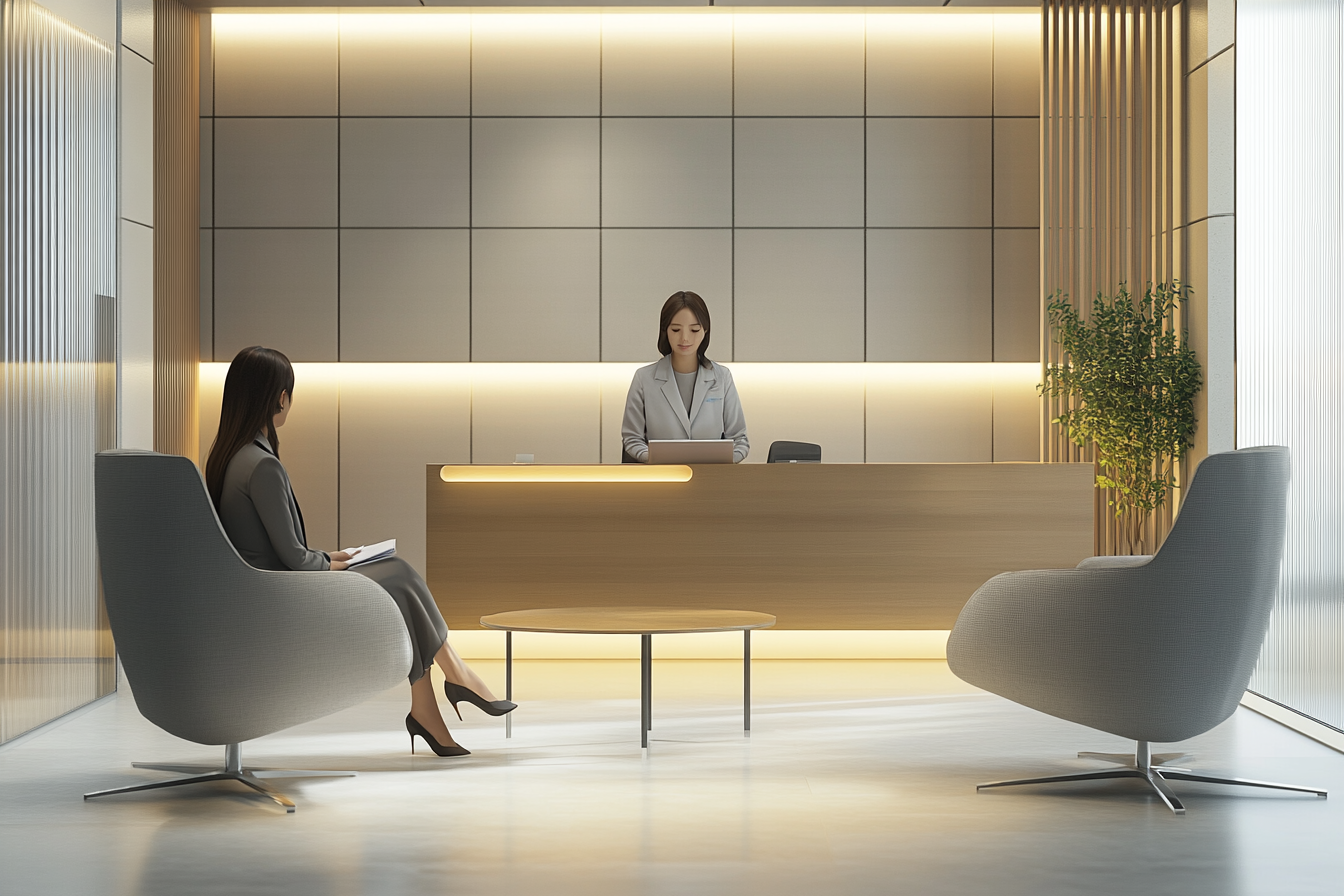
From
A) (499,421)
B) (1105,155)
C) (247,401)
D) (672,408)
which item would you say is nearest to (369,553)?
(247,401)

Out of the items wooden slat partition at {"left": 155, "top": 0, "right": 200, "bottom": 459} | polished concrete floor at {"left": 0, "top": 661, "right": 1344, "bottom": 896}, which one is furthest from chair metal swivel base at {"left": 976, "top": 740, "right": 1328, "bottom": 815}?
wooden slat partition at {"left": 155, "top": 0, "right": 200, "bottom": 459}

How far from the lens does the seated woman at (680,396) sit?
20.2 feet

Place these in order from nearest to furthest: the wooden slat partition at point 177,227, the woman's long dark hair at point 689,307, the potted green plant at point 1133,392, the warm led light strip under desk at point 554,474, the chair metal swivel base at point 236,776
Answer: the chair metal swivel base at point 236,776
the warm led light strip under desk at point 554,474
the woman's long dark hair at point 689,307
the potted green plant at point 1133,392
the wooden slat partition at point 177,227

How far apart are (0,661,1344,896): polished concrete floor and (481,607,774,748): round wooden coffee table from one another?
6.2 inches

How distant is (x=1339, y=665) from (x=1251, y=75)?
2685 millimetres

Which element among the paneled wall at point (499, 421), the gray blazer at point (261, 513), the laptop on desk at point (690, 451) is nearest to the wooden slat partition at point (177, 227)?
the paneled wall at point (499, 421)

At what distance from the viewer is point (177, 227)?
7.18 metres

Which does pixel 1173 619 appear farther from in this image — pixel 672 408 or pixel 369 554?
pixel 672 408

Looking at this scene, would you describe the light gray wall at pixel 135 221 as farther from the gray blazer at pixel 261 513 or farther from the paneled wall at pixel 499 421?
the gray blazer at pixel 261 513

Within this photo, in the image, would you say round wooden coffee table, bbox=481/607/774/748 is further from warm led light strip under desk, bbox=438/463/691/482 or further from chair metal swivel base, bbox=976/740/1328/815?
warm led light strip under desk, bbox=438/463/691/482

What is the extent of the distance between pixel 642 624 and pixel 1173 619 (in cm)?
164

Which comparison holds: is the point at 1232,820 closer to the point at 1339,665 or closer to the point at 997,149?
the point at 1339,665

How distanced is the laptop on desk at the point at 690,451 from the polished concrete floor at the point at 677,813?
4.12 ft

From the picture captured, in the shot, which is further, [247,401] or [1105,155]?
[1105,155]
